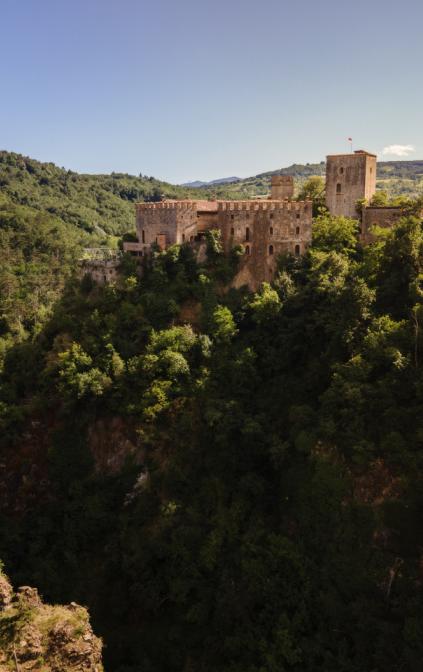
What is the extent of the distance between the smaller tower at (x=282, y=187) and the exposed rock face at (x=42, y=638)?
39.7 metres

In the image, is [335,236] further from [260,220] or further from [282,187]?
[282,187]

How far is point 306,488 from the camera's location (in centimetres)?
3216

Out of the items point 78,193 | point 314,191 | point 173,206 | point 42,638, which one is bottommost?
point 42,638

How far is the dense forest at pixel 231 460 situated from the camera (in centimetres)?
2850

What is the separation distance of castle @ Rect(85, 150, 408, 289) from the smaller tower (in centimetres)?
495

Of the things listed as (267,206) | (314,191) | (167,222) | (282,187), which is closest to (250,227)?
(267,206)

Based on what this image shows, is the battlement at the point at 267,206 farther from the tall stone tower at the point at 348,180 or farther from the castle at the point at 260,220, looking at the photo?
the tall stone tower at the point at 348,180

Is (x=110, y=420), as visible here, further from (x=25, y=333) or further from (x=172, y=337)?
(x=25, y=333)

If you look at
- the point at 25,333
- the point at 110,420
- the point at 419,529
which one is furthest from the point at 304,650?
the point at 25,333

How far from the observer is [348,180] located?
160ft

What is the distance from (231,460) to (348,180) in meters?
27.2

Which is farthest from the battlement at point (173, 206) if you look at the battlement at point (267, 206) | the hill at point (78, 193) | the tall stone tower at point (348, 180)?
the hill at point (78, 193)

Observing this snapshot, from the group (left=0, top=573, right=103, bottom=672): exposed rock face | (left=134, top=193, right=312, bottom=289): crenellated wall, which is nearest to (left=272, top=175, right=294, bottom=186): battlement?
(left=134, top=193, right=312, bottom=289): crenellated wall

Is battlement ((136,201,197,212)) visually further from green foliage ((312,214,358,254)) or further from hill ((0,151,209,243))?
hill ((0,151,209,243))
